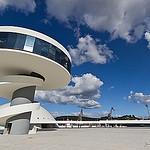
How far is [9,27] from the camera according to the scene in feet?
87.4

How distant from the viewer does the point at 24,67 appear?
98.2 ft

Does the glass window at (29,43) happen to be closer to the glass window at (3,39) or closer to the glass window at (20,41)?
the glass window at (20,41)

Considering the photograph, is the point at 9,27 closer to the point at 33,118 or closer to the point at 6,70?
the point at 6,70

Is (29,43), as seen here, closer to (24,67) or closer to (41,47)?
(41,47)

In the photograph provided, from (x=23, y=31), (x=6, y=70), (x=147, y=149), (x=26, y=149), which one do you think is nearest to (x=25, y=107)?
(x=6, y=70)

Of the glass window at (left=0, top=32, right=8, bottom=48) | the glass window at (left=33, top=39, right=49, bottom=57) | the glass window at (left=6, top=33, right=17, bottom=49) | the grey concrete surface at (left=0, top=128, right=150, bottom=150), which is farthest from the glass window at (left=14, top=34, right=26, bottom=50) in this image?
the grey concrete surface at (left=0, top=128, right=150, bottom=150)

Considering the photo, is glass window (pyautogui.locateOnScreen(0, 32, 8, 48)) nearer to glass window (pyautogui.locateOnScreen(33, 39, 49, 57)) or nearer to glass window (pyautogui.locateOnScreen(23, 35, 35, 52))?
glass window (pyautogui.locateOnScreen(23, 35, 35, 52))

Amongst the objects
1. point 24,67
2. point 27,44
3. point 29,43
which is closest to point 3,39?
point 27,44

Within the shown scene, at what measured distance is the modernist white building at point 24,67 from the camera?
2653cm

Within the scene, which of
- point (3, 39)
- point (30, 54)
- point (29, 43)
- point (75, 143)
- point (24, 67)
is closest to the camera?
point (75, 143)

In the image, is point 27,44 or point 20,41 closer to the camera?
point 20,41

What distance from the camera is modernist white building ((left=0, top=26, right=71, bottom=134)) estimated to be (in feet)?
87.0

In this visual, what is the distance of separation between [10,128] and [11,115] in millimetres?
2596

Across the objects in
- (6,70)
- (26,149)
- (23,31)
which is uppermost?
(23,31)
